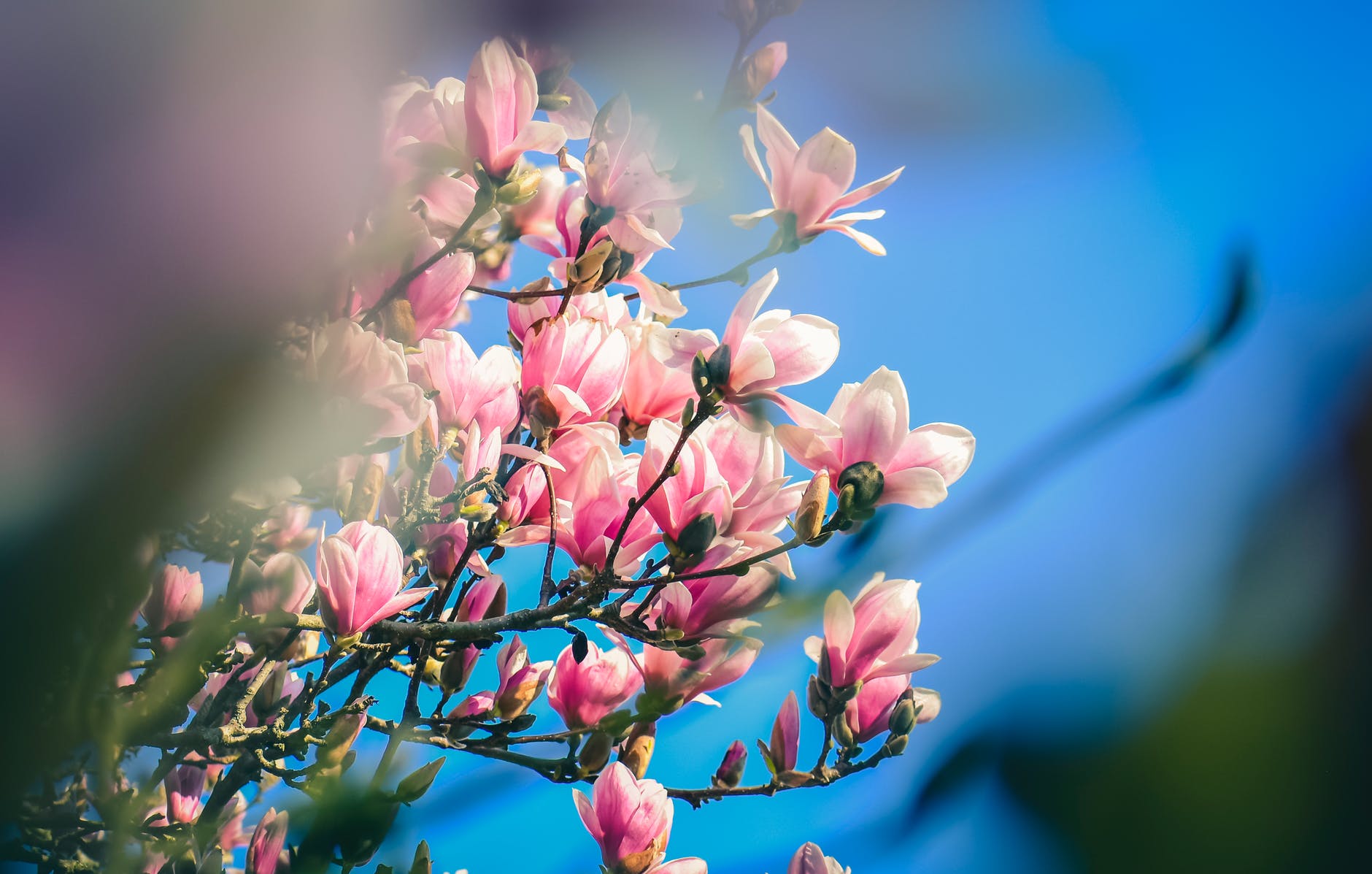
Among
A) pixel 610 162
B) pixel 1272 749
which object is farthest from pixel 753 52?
pixel 1272 749

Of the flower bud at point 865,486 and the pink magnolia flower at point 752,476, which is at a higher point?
the flower bud at point 865,486

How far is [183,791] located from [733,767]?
0.42 metres

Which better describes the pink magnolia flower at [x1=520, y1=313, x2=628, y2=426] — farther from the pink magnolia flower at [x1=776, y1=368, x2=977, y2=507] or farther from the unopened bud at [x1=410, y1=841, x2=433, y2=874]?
the unopened bud at [x1=410, y1=841, x2=433, y2=874]

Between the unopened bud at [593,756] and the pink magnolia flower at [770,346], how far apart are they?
0.24 m

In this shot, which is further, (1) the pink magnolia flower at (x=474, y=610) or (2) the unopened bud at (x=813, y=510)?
(1) the pink magnolia flower at (x=474, y=610)

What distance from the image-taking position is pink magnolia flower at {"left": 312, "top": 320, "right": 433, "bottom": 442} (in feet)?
0.96

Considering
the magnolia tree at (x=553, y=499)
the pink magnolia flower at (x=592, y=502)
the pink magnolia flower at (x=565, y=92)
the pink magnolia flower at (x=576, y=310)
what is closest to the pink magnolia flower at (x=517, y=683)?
the magnolia tree at (x=553, y=499)

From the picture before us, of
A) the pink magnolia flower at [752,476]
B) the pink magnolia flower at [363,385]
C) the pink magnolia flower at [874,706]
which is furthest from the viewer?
the pink magnolia flower at [874,706]

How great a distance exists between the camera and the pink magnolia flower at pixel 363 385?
0.96 ft

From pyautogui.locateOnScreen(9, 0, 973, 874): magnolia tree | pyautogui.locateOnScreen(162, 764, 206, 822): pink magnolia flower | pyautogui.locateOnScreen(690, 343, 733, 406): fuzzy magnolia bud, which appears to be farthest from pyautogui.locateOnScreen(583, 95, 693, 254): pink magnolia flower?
pyautogui.locateOnScreen(162, 764, 206, 822): pink magnolia flower

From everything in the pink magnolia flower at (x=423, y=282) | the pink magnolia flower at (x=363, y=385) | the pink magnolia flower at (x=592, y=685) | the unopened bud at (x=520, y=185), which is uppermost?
the unopened bud at (x=520, y=185)

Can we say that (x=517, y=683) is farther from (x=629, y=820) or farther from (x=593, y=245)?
(x=593, y=245)

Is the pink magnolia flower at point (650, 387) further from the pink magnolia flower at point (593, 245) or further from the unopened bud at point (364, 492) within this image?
the unopened bud at point (364, 492)

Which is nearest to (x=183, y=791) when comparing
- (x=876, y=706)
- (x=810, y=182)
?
(x=876, y=706)
